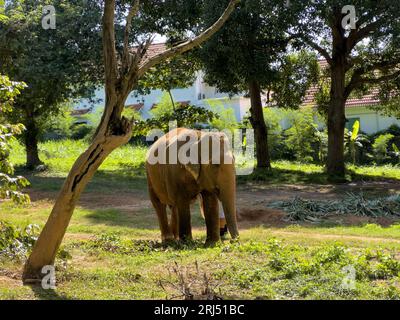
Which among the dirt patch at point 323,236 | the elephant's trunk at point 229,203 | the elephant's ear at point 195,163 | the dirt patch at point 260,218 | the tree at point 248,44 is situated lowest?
the dirt patch at point 260,218

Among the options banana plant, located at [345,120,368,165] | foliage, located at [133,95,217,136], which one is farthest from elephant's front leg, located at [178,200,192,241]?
banana plant, located at [345,120,368,165]

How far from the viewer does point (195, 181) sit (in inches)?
464

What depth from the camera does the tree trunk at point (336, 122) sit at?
25.2m

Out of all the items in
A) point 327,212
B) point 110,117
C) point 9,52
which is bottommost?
point 327,212

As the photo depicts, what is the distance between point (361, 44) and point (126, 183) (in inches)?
445

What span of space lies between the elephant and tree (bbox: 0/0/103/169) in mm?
12037

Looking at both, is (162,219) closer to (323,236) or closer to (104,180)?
(323,236)

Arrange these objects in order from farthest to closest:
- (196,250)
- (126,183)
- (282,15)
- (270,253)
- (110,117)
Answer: (126,183), (282,15), (196,250), (270,253), (110,117)

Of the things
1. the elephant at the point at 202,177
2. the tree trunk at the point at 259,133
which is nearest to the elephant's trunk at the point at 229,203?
the elephant at the point at 202,177

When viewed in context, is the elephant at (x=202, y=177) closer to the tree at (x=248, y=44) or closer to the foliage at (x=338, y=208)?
the foliage at (x=338, y=208)

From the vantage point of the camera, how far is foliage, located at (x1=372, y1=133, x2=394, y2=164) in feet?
107

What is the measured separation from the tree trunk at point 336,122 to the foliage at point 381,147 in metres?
7.53

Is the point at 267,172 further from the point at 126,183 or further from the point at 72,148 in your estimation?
the point at 72,148
